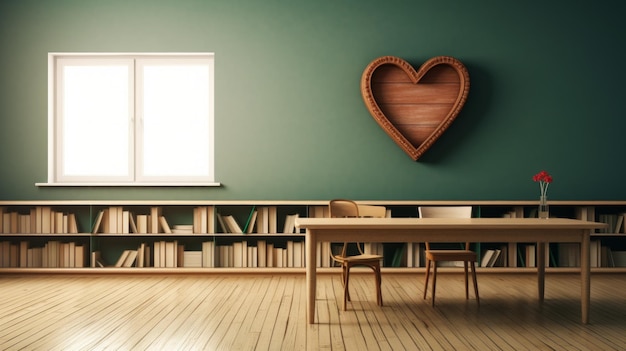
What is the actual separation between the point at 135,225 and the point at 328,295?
8.43 feet

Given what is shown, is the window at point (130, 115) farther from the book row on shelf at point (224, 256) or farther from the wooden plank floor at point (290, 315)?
the wooden plank floor at point (290, 315)

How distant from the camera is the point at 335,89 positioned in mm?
6301

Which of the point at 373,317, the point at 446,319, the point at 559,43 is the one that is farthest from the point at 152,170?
the point at 559,43

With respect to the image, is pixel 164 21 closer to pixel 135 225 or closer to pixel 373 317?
pixel 135 225

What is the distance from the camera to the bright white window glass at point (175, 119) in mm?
6402

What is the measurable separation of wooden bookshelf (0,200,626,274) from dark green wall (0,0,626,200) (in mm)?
336

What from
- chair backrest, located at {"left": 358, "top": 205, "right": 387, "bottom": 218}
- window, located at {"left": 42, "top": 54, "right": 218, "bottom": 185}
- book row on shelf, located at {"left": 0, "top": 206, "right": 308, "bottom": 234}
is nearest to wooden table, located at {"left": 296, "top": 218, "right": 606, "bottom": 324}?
chair backrest, located at {"left": 358, "top": 205, "right": 387, "bottom": 218}

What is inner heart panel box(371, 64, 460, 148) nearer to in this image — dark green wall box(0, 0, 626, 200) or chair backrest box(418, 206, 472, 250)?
dark green wall box(0, 0, 626, 200)

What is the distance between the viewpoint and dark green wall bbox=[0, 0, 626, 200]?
6.28m

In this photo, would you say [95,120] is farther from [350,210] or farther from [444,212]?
[444,212]

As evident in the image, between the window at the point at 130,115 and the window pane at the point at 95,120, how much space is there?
1cm

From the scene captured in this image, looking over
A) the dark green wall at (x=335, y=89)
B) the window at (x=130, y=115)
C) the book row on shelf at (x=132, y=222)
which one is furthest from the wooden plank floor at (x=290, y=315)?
the window at (x=130, y=115)

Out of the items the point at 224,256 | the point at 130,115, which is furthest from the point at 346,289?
the point at 130,115

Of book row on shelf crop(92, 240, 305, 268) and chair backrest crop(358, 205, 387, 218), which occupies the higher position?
chair backrest crop(358, 205, 387, 218)
